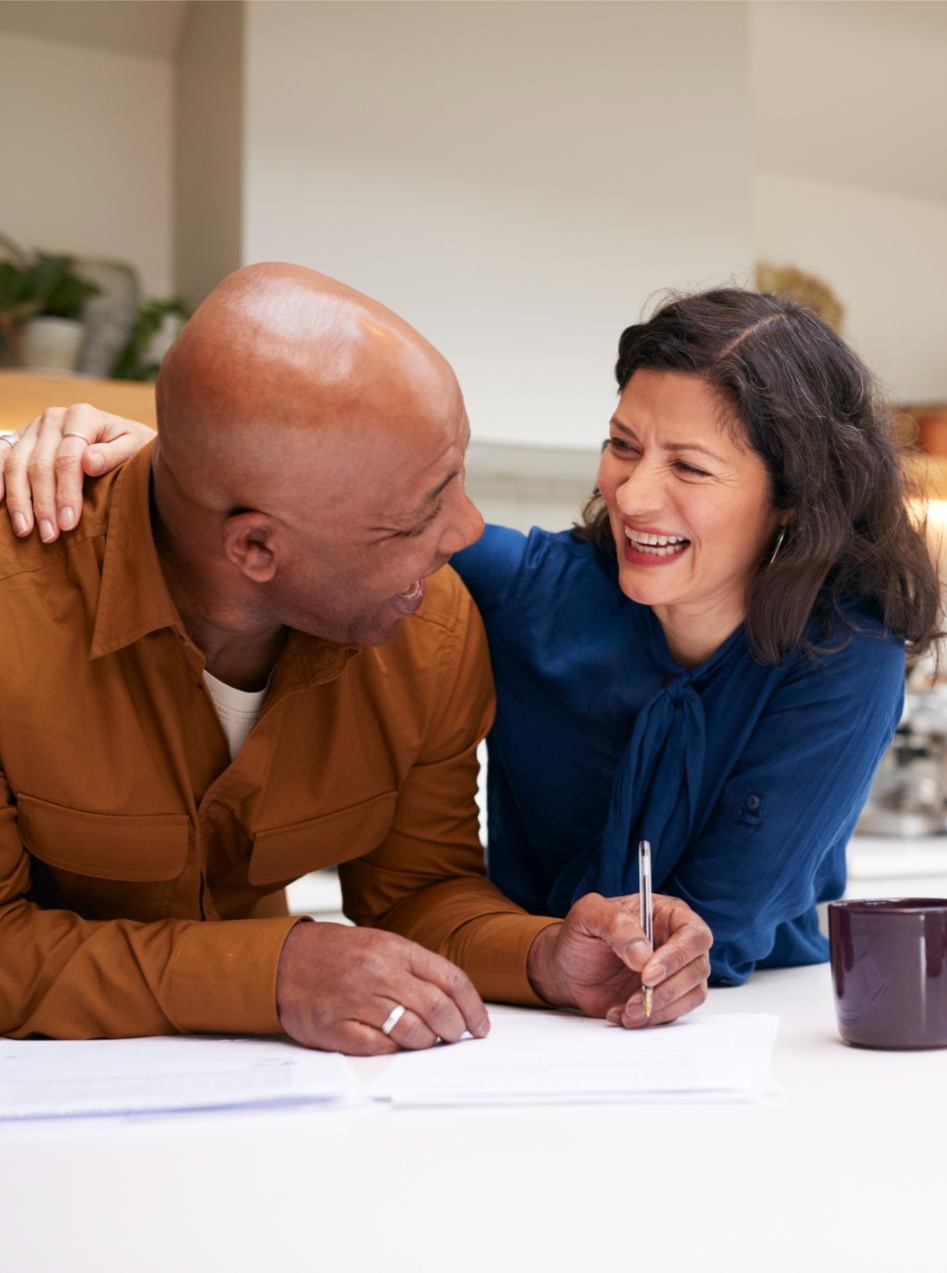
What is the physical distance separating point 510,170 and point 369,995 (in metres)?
2.42

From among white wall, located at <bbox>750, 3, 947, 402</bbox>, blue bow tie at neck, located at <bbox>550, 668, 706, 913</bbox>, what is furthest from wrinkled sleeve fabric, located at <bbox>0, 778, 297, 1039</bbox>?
white wall, located at <bbox>750, 3, 947, 402</bbox>

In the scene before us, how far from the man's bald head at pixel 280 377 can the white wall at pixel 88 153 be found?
7.64ft

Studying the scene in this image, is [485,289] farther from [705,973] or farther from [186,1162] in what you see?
[186,1162]

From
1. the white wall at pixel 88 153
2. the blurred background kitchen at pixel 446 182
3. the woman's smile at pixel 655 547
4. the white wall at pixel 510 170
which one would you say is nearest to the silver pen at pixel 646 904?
the woman's smile at pixel 655 547

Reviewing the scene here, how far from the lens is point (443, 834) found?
1361 mm

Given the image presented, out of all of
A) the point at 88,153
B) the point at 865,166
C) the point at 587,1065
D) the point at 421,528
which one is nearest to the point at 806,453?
the point at 421,528

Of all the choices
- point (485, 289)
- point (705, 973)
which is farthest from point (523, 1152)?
point (485, 289)

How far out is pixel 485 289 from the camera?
309 cm

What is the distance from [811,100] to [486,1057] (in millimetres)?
3367

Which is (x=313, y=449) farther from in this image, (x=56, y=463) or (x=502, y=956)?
(x=502, y=956)

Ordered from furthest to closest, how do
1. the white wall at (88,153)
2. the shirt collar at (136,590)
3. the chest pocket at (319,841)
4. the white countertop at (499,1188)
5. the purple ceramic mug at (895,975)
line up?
the white wall at (88,153) → the chest pocket at (319,841) → the shirt collar at (136,590) → the purple ceramic mug at (895,975) → the white countertop at (499,1188)

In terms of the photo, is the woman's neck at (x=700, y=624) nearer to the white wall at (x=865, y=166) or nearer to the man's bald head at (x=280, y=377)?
the man's bald head at (x=280, y=377)

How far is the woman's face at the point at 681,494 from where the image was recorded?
1.34 m

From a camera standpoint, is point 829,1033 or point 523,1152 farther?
point 829,1033
